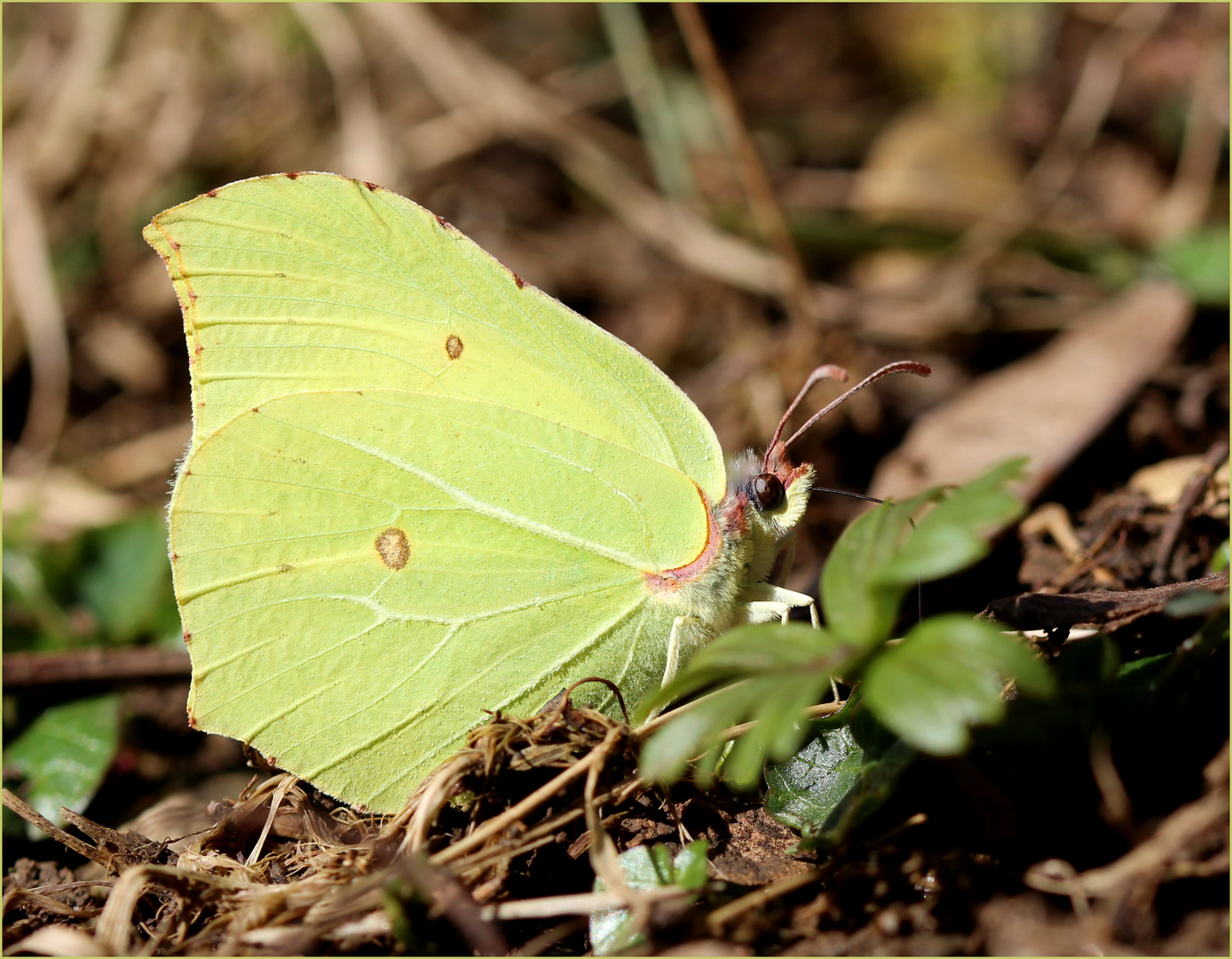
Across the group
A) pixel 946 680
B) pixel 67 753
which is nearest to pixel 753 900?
pixel 946 680

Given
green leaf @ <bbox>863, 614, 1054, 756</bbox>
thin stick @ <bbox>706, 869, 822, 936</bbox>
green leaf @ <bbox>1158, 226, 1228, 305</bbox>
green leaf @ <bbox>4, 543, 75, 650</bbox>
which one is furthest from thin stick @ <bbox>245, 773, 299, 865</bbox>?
green leaf @ <bbox>1158, 226, 1228, 305</bbox>

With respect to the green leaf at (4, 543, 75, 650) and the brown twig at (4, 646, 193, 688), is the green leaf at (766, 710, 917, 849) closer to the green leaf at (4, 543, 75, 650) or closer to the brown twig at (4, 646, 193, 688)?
the brown twig at (4, 646, 193, 688)

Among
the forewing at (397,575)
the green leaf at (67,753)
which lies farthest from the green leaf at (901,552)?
the green leaf at (67,753)

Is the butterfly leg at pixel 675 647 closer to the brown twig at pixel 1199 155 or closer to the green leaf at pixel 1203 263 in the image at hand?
the green leaf at pixel 1203 263

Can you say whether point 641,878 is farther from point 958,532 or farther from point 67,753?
point 67,753

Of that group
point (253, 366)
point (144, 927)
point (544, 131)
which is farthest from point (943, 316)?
point (144, 927)

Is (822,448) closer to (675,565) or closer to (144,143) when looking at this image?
(675,565)
